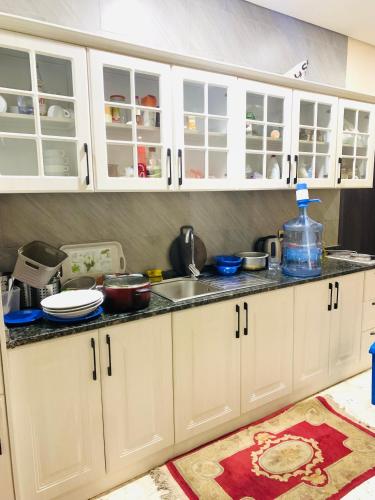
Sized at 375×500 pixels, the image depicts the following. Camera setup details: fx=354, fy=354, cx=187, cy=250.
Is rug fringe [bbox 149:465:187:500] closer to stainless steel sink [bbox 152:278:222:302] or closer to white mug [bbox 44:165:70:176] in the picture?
stainless steel sink [bbox 152:278:222:302]

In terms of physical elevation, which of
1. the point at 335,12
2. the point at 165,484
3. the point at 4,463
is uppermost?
the point at 335,12

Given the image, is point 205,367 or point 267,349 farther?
point 267,349

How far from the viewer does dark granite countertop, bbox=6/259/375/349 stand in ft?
4.67

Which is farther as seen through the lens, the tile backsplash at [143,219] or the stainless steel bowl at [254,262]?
the stainless steel bowl at [254,262]

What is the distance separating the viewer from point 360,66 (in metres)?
3.15

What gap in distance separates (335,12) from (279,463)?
118 inches

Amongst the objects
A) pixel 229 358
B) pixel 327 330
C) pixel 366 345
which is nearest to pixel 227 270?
pixel 229 358

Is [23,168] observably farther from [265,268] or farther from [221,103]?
[265,268]

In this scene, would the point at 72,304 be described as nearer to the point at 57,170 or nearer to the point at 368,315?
the point at 57,170

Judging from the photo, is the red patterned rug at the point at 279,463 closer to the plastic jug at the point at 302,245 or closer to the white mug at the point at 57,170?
the plastic jug at the point at 302,245

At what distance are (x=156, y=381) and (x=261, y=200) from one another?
1652 mm

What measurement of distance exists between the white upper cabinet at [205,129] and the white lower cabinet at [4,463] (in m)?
1.36

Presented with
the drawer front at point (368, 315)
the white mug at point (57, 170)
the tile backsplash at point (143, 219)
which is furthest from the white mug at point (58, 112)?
the drawer front at point (368, 315)

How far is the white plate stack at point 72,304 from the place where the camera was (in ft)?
4.91
